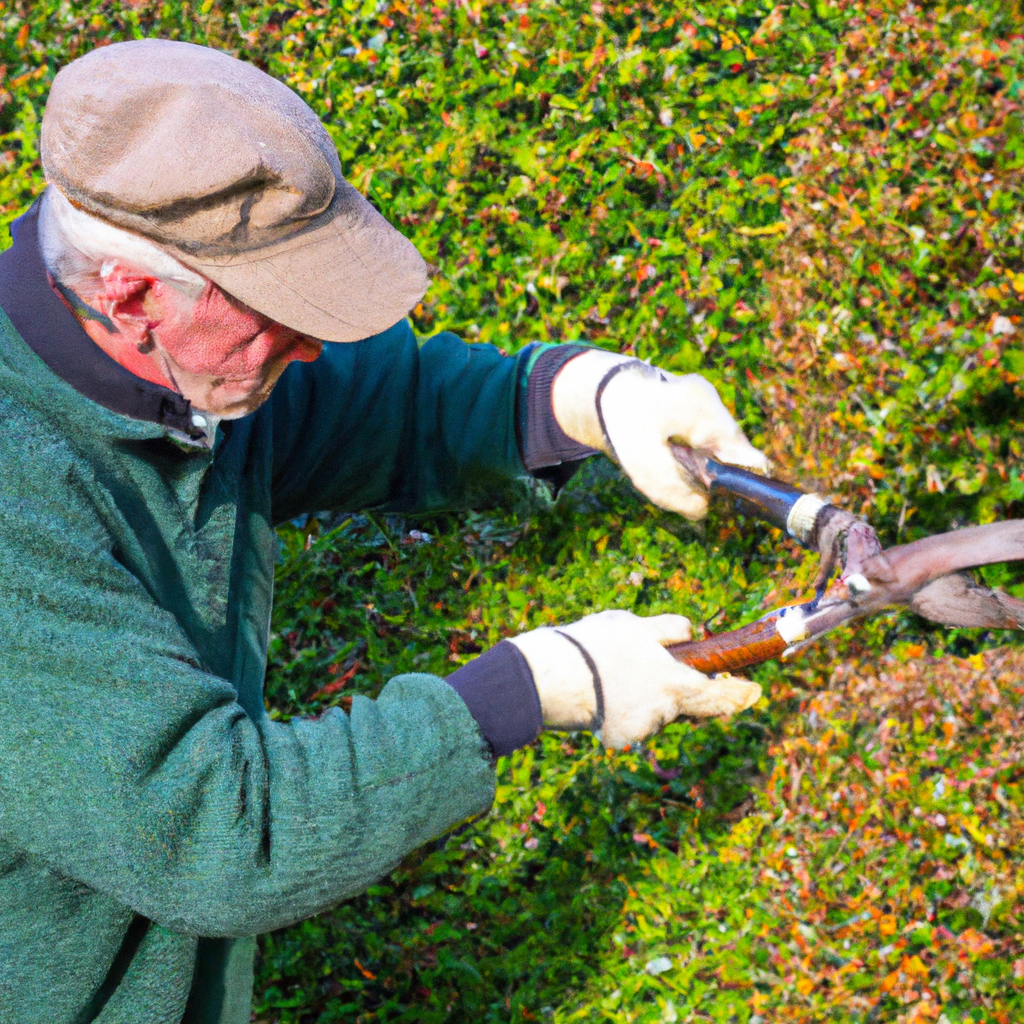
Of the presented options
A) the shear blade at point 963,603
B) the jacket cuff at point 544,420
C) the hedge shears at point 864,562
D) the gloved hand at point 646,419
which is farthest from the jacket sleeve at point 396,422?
the shear blade at point 963,603

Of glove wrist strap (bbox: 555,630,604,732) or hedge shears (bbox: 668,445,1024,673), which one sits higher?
glove wrist strap (bbox: 555,630,604,732)

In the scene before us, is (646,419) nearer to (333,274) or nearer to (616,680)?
(616,680)

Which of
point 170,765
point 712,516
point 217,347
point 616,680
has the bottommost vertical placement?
point 712,516

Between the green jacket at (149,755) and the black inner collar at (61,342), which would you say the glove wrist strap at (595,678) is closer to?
the green jacket at (149,755)

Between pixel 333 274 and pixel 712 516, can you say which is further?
pixel 712 516

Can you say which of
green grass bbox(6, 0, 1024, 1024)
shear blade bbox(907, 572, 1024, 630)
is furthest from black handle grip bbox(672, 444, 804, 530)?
green grass bbox(6, 0, 1024, 1024)

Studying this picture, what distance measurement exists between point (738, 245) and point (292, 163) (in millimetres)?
2019

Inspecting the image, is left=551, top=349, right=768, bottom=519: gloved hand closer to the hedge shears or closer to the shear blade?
the hedge shears

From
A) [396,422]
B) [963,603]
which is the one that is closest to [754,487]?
[963,603]

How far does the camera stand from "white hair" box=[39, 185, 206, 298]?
1805mm

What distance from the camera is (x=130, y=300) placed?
1.86 meters

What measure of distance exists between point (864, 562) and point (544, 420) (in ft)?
2.60

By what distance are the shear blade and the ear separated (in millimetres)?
1753

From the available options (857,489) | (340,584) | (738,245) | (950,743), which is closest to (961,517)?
(857,489)
